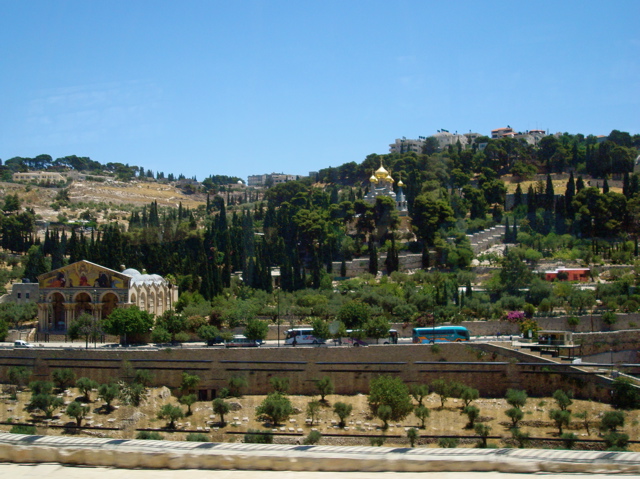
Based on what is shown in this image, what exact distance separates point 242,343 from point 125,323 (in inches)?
188

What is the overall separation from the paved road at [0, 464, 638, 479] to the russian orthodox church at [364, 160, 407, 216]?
43893mm

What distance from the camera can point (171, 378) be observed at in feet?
72.4

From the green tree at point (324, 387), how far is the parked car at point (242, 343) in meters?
5.22

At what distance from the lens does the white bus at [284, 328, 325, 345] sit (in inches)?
1021

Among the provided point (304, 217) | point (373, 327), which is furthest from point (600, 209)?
point (373, 327)

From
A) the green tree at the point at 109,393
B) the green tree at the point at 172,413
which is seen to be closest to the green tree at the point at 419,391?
the green tree at the point at 172,413

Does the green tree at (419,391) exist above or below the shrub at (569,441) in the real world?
below

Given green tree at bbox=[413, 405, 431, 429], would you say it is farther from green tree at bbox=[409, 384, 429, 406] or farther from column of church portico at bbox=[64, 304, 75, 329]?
column of church portico at bbox=[64, 304, 75, 329]

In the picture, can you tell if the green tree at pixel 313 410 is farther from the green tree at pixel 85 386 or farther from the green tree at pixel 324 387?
the green tree at pixel 85 386

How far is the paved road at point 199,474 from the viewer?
5.08 meters

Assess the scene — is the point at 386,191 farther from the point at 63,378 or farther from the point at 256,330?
the point at 63,378

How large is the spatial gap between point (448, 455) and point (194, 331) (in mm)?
24028

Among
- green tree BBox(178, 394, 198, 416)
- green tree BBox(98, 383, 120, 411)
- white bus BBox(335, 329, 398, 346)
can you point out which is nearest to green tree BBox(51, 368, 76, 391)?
green tree BBox(98, 383, 120, 411)

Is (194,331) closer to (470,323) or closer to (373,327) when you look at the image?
(373,327)
